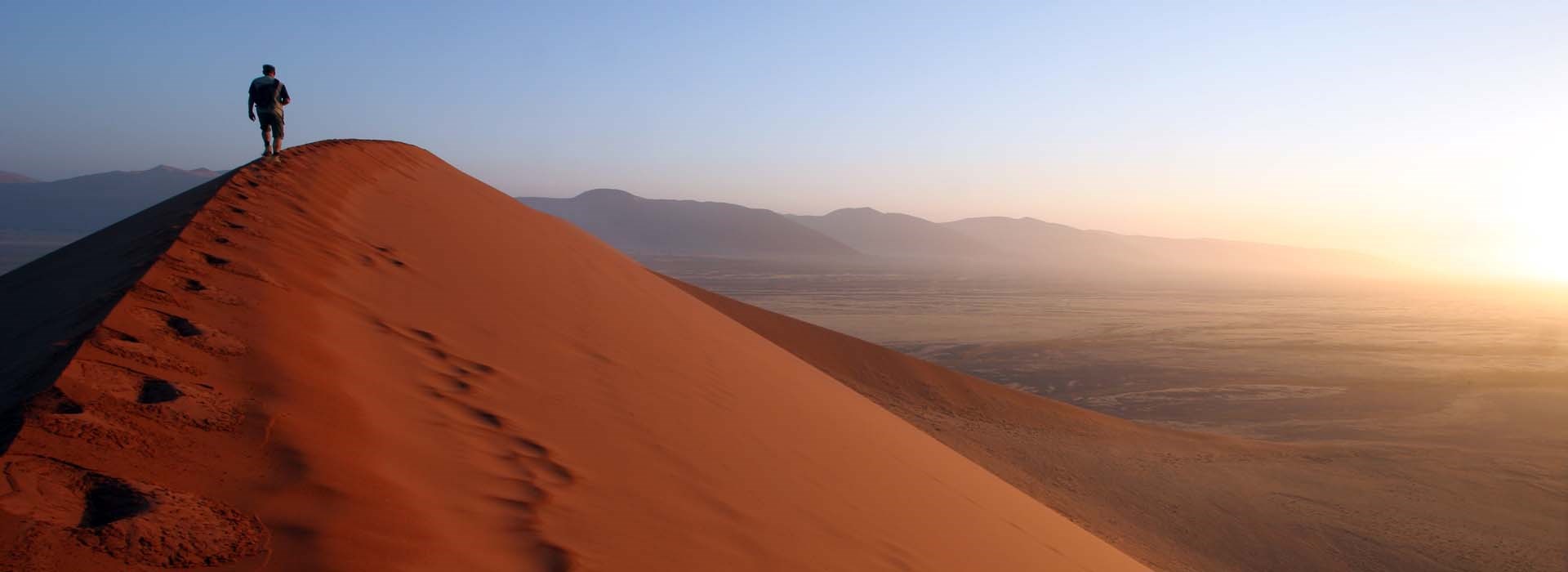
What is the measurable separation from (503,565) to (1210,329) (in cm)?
3737

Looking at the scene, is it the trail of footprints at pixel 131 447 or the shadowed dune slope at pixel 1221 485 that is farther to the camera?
the shadowed dune slope at pixel 1221 485

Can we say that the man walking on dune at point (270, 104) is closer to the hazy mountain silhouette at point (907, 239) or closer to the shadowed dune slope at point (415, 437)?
the shadowed dune slope at point (415, 437)

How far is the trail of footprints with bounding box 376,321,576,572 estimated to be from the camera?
7.03ft

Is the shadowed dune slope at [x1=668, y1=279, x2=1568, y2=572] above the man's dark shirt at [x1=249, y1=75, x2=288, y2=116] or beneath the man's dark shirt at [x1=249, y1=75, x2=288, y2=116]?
beneath

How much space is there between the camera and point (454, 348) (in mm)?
3771

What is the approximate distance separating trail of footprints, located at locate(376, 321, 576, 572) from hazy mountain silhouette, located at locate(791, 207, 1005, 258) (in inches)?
5965

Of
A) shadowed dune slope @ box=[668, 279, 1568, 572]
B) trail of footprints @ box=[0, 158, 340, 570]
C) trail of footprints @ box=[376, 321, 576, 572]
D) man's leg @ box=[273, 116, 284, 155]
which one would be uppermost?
man's leg @ box=[273, 116, 284, 155]

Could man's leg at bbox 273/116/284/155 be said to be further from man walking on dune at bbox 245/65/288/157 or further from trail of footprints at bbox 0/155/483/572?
trail of footprints at bbox 0/155/483/572

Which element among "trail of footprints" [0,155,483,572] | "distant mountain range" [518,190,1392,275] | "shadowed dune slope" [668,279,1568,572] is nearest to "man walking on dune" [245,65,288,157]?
"trail of footprints" [0,155,483,572]

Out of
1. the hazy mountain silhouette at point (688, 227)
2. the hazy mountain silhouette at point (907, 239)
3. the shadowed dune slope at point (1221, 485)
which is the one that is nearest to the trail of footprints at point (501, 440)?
the shadowed dune slope at point (1221, 485)

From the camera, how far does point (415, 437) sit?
2592 millimetres

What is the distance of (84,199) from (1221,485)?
324 feet

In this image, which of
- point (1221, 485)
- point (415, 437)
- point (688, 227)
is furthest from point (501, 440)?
point (688, 227)

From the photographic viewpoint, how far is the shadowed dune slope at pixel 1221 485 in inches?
321
